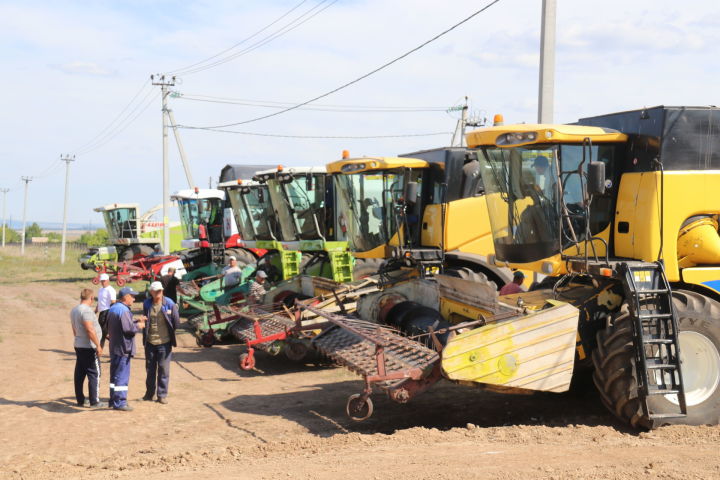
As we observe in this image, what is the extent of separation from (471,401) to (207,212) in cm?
1687

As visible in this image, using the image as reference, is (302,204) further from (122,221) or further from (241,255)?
(122,221)

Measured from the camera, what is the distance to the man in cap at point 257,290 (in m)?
13.4

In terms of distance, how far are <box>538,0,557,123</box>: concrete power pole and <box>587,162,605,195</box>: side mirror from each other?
487cm

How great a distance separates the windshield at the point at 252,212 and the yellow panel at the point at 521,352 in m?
10.6

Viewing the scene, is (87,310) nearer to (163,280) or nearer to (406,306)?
(406,306)

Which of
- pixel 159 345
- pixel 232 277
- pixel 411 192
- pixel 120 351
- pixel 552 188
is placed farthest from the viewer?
pixel 232 277

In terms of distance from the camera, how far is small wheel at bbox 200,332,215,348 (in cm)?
1333

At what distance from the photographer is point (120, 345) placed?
9.13 m

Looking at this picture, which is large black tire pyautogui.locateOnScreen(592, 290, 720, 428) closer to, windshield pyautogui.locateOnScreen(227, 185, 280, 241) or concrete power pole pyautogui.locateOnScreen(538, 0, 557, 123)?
concrete power pole pyautogui.locateOnScreen(538, 0, 557, 123)

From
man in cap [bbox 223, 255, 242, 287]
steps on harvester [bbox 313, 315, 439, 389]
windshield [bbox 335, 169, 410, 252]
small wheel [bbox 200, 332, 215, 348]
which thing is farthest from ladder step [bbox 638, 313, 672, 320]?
man in cap [bbox 223, 255, 242, 287]

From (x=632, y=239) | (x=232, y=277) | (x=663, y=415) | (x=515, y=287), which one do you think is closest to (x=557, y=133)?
(x=632, y=239)

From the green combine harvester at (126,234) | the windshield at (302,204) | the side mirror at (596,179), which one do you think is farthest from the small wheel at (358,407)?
the green combine harvester at (126,234)

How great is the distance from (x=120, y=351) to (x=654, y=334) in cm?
577

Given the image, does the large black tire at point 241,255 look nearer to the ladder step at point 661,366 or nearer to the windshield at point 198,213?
the windshield at point 198,213
